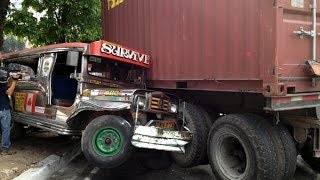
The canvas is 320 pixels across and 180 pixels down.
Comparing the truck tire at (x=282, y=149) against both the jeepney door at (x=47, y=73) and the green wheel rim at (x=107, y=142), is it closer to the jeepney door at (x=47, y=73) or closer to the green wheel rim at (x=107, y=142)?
the green wheel rim at (x=107, y=142)

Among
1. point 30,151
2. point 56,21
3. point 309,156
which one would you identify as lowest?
point 30,151

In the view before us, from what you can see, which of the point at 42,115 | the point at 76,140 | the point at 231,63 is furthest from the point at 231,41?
the point at 76,140

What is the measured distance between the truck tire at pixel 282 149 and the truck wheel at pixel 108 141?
1943 mm

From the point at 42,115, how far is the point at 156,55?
230cm

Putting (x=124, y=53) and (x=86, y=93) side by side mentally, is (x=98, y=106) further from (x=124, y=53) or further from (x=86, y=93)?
(x=124, y=53)

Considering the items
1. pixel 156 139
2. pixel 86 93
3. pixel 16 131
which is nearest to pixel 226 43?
pixel 156 139

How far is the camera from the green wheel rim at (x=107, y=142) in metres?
6.19

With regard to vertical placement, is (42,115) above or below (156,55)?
below

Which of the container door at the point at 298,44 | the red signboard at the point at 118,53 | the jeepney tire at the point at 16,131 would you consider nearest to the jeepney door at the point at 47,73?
the red signboard at the point at 118,53

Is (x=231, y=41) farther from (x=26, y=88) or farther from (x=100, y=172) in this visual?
(x=26, y=88)

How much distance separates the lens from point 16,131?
8906mm

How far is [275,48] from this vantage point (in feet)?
16.1

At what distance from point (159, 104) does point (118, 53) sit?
1182mm

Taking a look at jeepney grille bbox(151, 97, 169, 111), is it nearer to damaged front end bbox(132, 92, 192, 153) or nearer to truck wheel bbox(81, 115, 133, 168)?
damaged front end bbox(132, 92, 192, 153)
